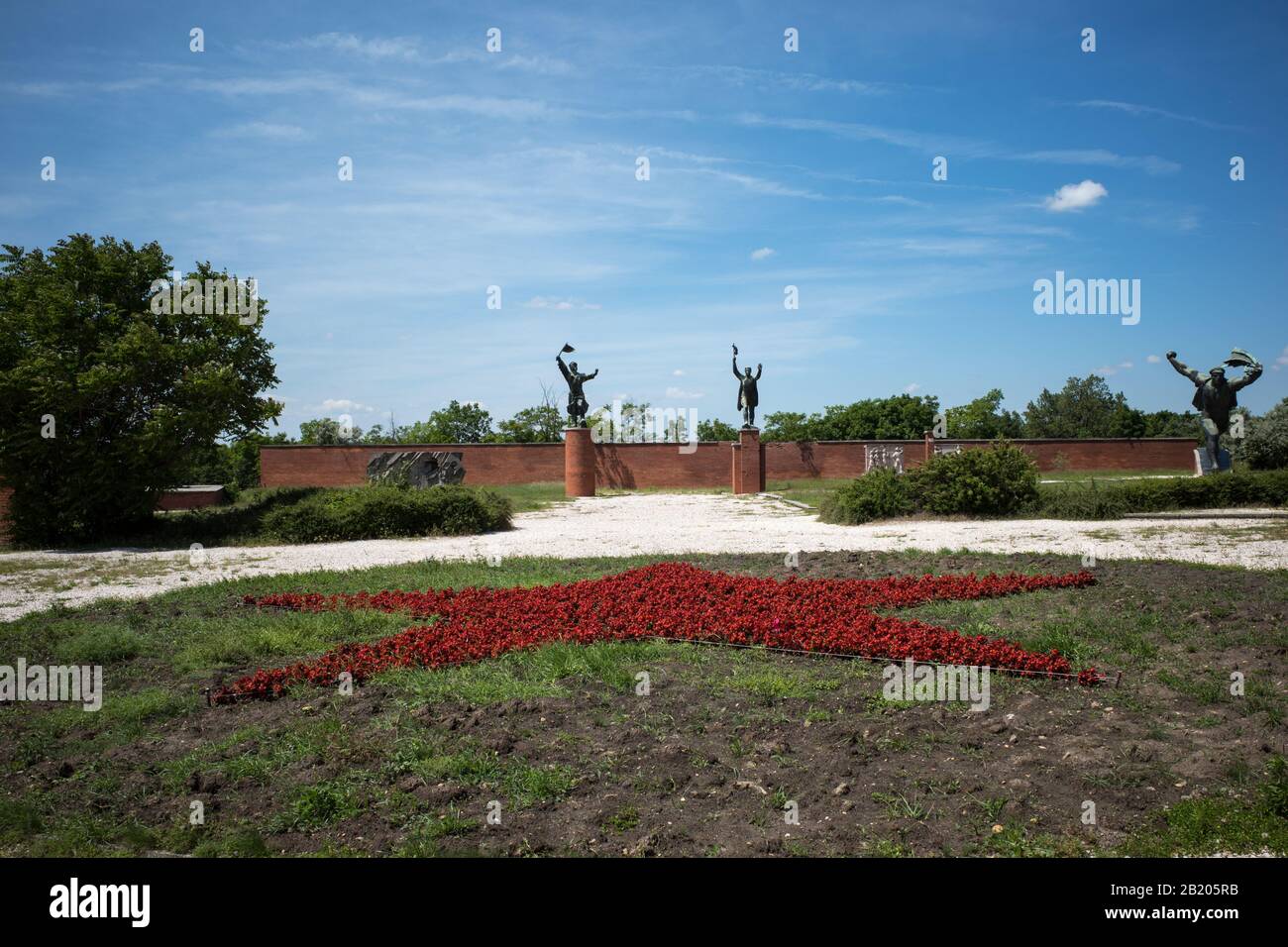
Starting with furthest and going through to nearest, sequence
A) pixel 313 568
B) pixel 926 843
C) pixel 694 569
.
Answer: pixel 313 568 → pixel 694 569 → pixel 926 843

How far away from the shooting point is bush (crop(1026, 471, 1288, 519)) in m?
16.0

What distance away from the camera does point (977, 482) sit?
52.4ft

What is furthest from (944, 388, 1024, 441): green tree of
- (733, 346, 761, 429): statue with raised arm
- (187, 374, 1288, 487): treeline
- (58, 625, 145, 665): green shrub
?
(58, 625, 145, 665): green shrub

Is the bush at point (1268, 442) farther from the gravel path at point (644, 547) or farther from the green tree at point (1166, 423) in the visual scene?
the green tree at point (1166, 423)

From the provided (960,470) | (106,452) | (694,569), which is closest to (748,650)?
(694,569)

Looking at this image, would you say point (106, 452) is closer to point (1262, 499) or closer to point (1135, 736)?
point (1135, 736)

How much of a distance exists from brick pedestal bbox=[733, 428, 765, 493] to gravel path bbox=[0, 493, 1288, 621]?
36.8 ft

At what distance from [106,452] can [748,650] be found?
43.4 ft

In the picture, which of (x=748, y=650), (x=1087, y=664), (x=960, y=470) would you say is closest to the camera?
(x=1087, y=664)

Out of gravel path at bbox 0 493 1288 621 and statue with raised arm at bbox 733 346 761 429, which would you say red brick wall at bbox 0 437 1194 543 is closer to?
statue with raised arm at bbox 733 346 761 429

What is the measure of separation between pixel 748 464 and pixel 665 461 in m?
7.24

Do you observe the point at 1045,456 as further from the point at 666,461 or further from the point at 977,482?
the point at 977,482

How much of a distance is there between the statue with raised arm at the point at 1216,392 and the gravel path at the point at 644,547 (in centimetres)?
280
